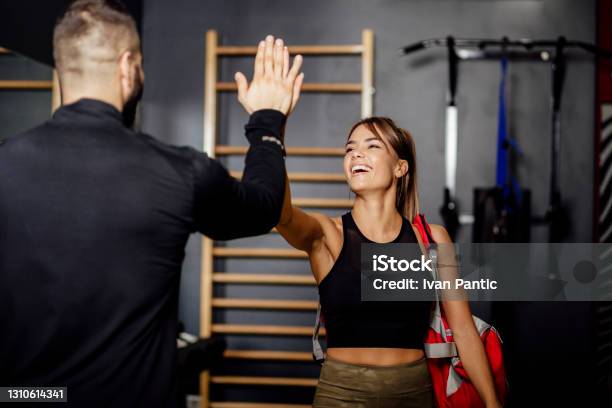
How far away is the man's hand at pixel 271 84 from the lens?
45.9 inches

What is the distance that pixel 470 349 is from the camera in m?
1.73

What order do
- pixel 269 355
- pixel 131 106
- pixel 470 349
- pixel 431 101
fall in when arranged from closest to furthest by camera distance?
pixel 131 106 → pixel 470 349 → pixel 269 355 → pixel 431 101

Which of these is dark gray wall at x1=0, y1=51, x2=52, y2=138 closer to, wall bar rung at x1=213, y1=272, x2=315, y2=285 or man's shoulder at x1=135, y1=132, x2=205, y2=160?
wall bar rung at x1=213, y1=272, x2=315, y2=285

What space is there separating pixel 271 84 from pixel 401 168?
897 mm

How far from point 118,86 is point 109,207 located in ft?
0.78

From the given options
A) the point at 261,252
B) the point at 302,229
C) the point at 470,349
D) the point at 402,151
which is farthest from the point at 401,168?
the point at 261,252

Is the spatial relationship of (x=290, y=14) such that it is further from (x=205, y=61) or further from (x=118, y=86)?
(x=118, y=86)

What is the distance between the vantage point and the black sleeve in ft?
3.25

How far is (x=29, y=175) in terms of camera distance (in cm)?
97

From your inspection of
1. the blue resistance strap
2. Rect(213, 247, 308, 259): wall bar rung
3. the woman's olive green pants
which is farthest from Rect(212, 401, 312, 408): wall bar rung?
the blue resistance strap

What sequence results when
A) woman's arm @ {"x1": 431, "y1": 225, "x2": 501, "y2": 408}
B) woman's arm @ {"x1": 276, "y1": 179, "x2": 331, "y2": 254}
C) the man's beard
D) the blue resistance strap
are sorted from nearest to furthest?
the man's beard → woman's arm @ {"x1": 276, "y1": 179, "x2": 331, "y2": 254} → woman's arm @ {"x1": 431, "y1": 225, "x2": 501, "y2": 408} → the blue resistance strap

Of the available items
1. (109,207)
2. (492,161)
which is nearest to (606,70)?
(492,161)

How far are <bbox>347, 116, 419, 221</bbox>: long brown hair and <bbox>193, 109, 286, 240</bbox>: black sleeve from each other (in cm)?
85

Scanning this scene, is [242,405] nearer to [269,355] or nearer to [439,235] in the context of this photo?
[269,355]
